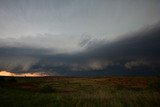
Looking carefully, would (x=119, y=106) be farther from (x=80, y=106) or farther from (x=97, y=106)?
(x=80, y=106)

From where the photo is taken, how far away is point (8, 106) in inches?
663

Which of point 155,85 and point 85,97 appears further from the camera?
point 155,85

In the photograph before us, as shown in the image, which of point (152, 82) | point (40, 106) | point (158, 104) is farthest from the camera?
point (152, 82)

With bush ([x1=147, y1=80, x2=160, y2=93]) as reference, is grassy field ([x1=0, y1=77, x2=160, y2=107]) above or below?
below

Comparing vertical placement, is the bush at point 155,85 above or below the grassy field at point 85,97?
above

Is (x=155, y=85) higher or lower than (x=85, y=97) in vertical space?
higher

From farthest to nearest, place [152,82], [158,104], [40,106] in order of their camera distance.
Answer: [152,82] < [40,106] < [158,104]

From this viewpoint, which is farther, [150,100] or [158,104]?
[150,100]

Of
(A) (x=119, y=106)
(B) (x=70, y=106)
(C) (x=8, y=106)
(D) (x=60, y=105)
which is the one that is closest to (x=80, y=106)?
(B) (x=70, y=106)

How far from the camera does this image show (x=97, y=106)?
16.5 meters

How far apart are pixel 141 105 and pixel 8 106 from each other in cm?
1201

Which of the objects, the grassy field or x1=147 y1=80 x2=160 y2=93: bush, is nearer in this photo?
the grassy field

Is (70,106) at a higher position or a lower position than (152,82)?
lower

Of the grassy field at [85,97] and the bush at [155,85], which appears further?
the bush at [155,85]
